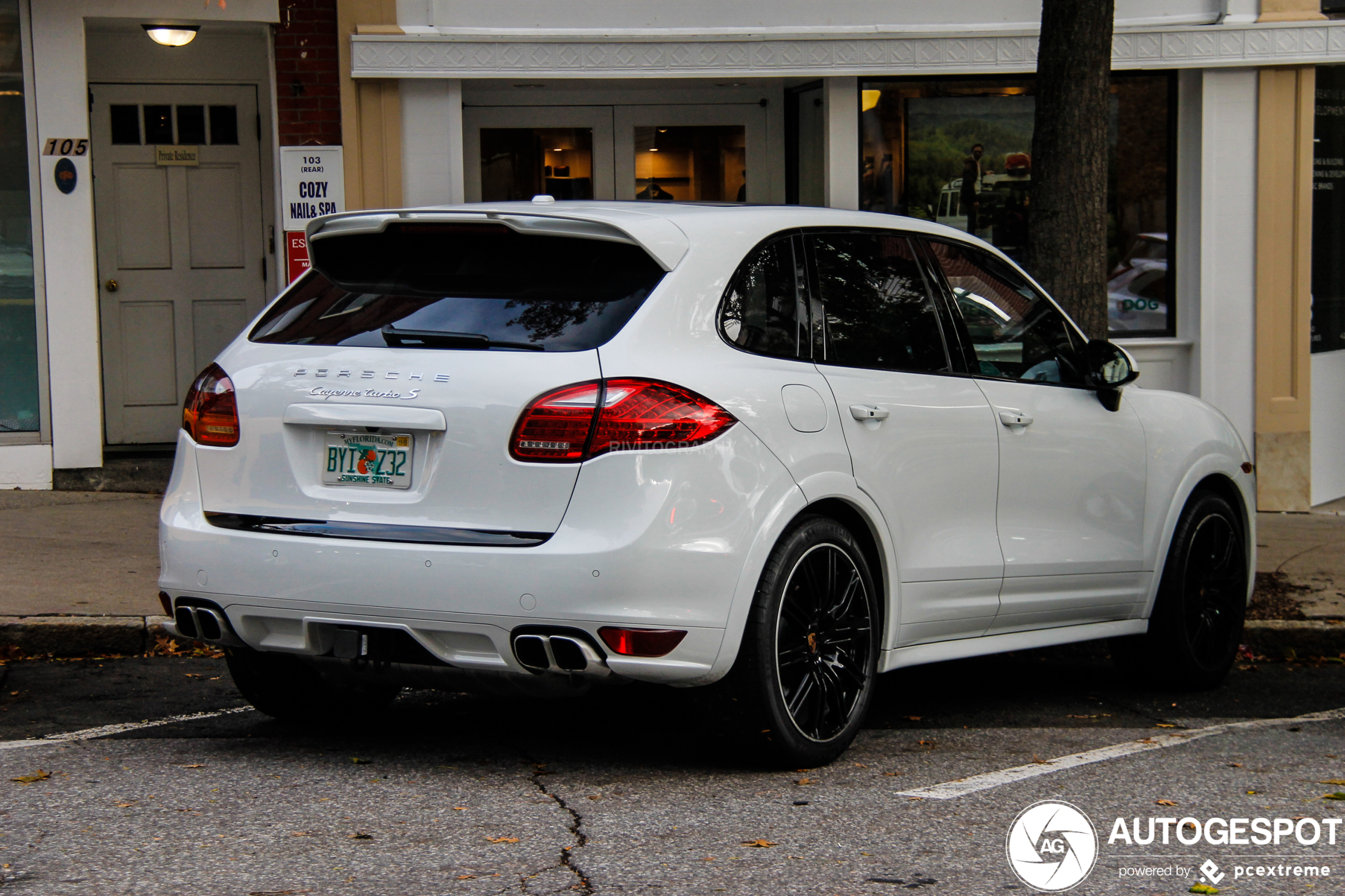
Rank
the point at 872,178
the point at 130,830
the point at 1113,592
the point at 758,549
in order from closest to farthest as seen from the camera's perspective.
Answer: the point at 130,830 < the point at 758,549 < the point at 1113,592 < the point at 872,178

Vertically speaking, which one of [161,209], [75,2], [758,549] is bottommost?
[758,549]

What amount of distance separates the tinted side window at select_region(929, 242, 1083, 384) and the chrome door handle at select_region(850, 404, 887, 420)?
733 mm

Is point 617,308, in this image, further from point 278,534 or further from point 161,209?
point 161,209

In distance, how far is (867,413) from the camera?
494 centimetres

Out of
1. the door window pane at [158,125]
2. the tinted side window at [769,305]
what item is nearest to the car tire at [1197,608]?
the tinted side window at [769,305]

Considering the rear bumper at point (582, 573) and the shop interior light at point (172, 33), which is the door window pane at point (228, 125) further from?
the rear bumper at point (582, 573)

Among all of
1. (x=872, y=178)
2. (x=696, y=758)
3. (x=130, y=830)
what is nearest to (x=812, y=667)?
(x=696, y=758)

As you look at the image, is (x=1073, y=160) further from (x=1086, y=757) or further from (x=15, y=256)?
(x=15, y=256)

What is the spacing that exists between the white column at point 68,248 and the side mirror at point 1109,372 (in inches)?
276

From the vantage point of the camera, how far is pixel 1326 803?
14.8 ft

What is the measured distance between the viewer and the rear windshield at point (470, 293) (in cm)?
448

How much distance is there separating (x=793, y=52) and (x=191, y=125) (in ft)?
14.3

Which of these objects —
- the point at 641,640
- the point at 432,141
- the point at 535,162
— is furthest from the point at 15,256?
the point at 641,640

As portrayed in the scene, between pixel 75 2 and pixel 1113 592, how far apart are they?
310 inches
